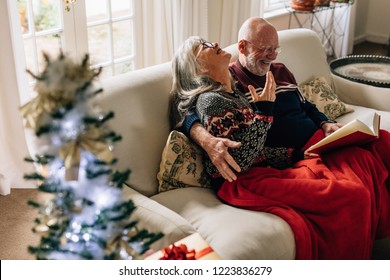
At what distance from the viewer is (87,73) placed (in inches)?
42.3

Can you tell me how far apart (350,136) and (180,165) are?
2.32ft

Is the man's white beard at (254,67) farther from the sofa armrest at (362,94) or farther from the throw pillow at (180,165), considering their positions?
the sofa armrest at (362,94)

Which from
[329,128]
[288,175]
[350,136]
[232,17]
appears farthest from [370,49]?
[288,175]

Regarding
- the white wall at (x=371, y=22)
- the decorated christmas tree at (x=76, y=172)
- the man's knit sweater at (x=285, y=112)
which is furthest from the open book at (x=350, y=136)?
the white wall at (x=371, y=22)

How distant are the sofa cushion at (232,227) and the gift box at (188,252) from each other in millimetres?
252

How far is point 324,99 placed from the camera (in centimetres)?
281

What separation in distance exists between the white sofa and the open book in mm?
415

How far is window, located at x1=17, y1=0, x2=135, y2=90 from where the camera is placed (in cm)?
301

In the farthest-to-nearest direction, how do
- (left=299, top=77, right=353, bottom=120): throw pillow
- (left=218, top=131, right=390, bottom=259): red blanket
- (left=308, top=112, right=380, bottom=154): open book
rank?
(left=299, top=77, right=353, bottom=120): throw pillow, (left=308, top=112, right=380, bottom=154): open book, (left=218, top=131, right=390, bottom=259): red blanket

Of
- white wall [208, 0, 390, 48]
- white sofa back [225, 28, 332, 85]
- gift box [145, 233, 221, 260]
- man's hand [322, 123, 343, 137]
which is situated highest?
white sofa back [225, 28, 332, 85]

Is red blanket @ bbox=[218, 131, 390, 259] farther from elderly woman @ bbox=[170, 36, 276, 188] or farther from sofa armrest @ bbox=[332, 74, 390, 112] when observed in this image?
sofa armrest @ bbox=[332, 74, 390, 112]

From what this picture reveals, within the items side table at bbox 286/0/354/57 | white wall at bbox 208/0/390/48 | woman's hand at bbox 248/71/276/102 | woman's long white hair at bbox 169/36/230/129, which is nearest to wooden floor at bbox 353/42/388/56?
white wall at bbox 208/0/390/48
